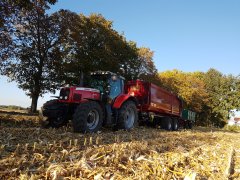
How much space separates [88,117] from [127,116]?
11.3ft

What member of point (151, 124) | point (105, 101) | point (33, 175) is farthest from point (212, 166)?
point (151, 124)

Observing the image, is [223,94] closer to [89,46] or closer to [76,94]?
[89,46]

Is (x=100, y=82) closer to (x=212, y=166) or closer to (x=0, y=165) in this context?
(x=212, y=166)

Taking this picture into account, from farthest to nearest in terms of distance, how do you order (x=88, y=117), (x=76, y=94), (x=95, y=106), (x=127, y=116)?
1. (x=127, y=116)
2. (x=76, y=94)
3. (x=88, y=117)
4. (x=95, y=106)

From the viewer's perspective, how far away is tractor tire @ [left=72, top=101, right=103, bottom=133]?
35.0 ft

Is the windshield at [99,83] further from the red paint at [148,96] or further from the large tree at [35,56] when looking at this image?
the large tree at [35,56]

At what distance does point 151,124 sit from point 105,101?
330 inches

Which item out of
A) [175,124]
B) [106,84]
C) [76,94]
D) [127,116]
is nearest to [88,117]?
[76,94]

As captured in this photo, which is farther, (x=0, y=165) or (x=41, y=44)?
(x=41, y=44)

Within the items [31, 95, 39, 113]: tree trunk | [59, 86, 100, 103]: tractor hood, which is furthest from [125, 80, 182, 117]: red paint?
[31, 95, 39, 113]: tree trunk

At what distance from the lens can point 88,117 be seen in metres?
11.5

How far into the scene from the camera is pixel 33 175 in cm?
411

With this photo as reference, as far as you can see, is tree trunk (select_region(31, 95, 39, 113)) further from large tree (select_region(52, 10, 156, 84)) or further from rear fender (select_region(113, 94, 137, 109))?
rear fender (select_region(113, 94, 137, 109))

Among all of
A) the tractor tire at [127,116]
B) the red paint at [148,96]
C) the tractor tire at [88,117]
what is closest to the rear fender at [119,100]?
the tractor tire at [127,116]
